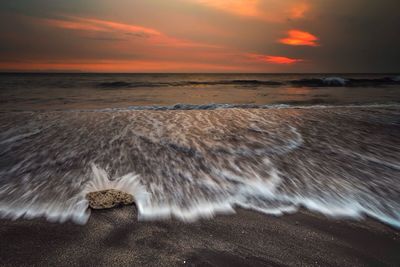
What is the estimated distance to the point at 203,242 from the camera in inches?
74.7

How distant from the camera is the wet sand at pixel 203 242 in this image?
170 centimetres

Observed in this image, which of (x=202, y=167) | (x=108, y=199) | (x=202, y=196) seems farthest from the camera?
(x=202, y=167)

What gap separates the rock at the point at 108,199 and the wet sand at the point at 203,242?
0.25 ft

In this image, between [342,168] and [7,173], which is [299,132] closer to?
[342,168]

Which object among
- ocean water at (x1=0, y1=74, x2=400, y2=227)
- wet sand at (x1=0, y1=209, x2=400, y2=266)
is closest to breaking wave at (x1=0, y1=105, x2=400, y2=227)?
ocean water at (x1=0, y1=74, x2=400, y2=227)

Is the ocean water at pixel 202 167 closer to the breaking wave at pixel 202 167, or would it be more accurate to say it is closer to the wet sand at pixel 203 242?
the breaking wave at pixel 202 167

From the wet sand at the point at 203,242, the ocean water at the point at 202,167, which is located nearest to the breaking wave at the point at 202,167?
the ocean water at the point at 202,167

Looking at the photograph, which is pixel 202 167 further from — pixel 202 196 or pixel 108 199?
pixel 108 199

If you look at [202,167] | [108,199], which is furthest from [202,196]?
[108,199]

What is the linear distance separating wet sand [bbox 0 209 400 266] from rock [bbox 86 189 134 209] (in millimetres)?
75

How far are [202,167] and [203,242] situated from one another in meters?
1.47

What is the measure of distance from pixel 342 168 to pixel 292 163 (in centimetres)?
59

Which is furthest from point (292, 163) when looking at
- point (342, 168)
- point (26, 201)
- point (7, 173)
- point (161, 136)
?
point (7, 173)

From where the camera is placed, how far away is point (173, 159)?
358 cm
